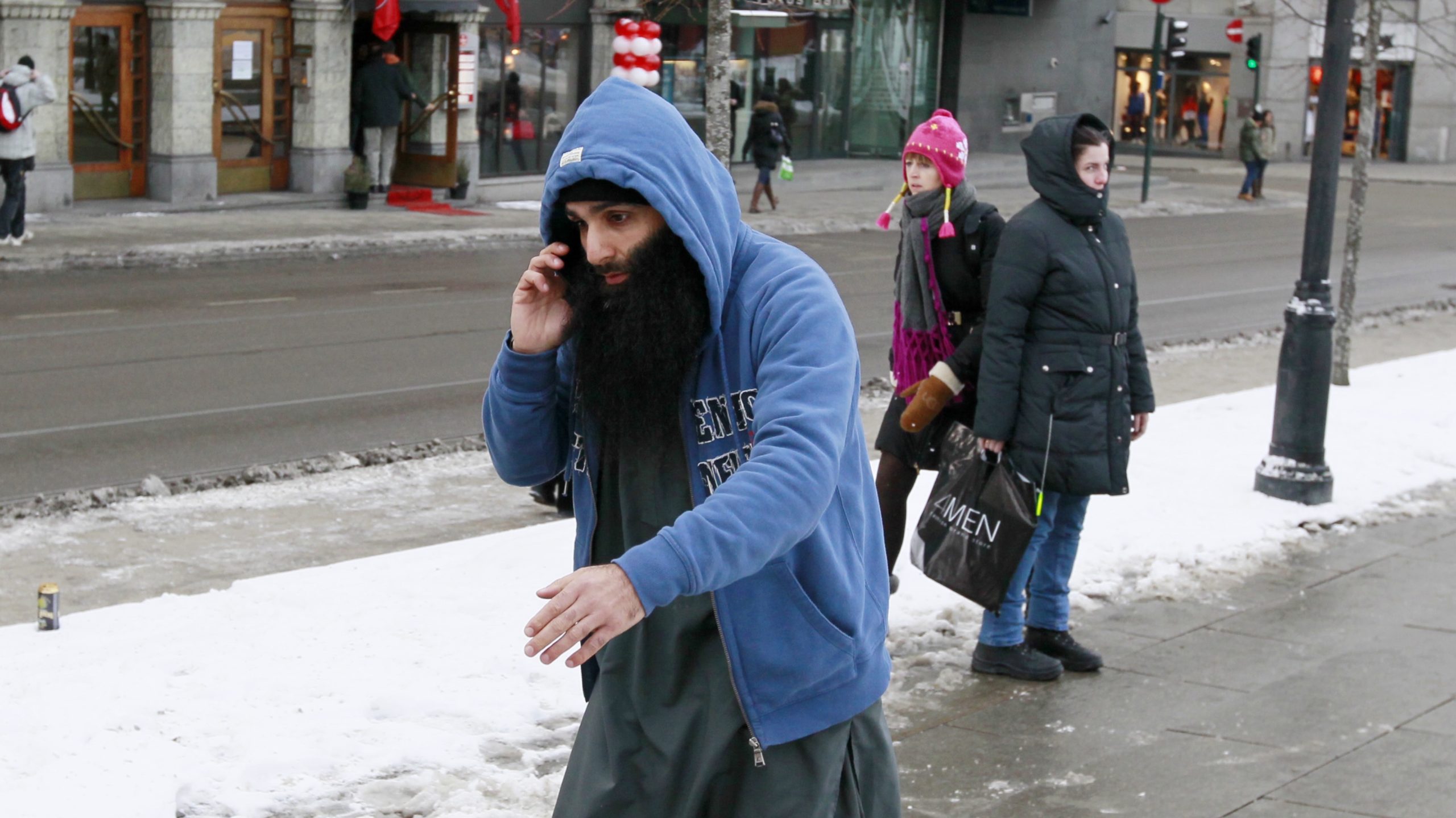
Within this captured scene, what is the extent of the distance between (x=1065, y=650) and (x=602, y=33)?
23.0 meters

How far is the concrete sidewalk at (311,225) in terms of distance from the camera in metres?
17.8

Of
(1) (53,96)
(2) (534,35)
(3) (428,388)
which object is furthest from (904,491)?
(2) (534,35)

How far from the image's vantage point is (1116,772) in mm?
4930

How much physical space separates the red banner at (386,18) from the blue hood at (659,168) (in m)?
21.1

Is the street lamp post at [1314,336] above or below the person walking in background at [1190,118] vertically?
below

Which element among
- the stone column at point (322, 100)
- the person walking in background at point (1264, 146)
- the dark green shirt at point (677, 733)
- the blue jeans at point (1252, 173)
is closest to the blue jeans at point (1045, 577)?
the dark green shirt at point (677, 733)

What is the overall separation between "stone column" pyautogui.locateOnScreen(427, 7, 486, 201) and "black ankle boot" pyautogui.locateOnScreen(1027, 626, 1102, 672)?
1970 centimetres

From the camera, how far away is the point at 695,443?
275 cm

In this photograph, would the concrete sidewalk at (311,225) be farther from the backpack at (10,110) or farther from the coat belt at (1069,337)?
the coat belt at (1069,337)

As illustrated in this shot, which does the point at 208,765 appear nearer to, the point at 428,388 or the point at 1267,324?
the point at 428,388

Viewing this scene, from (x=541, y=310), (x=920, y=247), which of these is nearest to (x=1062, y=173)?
(x=920, y=247)

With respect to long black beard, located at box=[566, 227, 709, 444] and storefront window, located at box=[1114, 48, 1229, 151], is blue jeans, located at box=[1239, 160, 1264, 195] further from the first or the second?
long black beard, located at box=[566, 227, 709, 444]

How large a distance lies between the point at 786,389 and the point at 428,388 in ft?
30.2

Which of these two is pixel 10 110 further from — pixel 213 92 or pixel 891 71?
pixel 891 71
